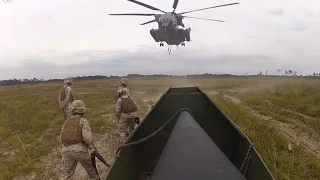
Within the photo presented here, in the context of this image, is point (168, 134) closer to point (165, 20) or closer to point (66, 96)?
point (66, 96)

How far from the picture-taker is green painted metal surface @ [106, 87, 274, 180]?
4.11 m

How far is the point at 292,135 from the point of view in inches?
399

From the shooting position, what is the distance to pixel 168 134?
277 inches

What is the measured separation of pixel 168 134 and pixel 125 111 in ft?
5.18

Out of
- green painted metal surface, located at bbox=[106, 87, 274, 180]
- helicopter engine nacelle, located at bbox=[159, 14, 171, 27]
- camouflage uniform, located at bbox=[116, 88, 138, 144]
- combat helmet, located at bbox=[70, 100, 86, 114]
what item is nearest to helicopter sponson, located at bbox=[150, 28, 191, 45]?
helicopter engine nacelle, located at bbox=[159, 14, 171, 27]

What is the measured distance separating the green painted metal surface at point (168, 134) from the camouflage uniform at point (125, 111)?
709 mm

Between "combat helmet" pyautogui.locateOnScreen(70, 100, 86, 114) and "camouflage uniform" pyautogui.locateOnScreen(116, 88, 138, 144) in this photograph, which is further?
"camouflage uniform" pyautogui.locateOnScreen(116, 88, 138, 144)

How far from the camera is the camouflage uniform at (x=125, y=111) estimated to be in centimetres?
798

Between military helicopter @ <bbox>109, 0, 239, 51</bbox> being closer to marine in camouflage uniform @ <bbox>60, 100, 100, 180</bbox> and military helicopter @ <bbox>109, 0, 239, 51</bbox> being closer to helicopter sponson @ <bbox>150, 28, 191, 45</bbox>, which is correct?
helicopter sponson @ <bbox>150, 28, 191, 45</bbox>

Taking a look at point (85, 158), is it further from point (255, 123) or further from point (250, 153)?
point (255, 123)

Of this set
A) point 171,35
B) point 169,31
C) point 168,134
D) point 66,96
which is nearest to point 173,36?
point 171,35

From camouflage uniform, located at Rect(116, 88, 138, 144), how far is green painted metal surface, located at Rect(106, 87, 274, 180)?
71 cm

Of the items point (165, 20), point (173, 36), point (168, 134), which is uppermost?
point (165, 20)

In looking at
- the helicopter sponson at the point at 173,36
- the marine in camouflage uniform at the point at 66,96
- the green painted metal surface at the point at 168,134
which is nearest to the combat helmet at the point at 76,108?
the green painted metal surface at the point at 168,134
